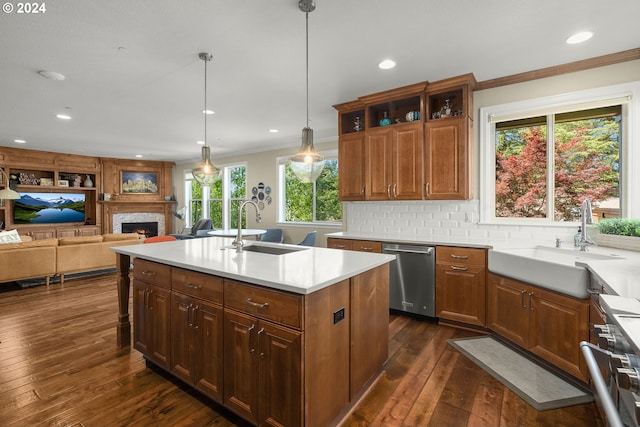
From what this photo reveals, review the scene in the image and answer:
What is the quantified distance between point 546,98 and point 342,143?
2264 millimetres

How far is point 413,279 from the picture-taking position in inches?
133

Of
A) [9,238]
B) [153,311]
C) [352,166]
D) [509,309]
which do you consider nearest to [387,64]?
[352,166]

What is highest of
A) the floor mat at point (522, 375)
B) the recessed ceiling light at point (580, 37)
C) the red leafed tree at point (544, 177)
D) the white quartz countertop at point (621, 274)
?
the recessed ceiling light at point (580, 37)

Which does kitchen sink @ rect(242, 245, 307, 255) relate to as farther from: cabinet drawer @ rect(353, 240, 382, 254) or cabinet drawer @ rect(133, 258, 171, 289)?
cabinet drawer @ rect(353, 240, 382, 254)

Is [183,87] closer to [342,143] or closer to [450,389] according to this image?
[342,143]

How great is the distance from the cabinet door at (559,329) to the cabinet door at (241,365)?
211 cm

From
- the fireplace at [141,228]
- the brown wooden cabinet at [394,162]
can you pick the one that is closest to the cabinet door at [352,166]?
the brown wooden cabinet at [394,162]

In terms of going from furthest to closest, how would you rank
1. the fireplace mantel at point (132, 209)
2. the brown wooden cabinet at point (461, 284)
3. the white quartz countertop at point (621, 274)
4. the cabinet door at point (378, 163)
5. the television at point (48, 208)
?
the fireplace mantel at point (132, 209) < the television at point (48, 208) < the cabinet door at point (378, 163) < the brown wooden cabinet at point (461, 284) < the white quartz countertop at point (621, 274)

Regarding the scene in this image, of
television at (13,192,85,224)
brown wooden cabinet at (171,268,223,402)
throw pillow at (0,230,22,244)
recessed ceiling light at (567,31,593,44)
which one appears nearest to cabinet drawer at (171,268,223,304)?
brown wooden cabinet at (171,268,223,402)

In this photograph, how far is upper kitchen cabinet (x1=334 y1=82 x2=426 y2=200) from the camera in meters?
3.61

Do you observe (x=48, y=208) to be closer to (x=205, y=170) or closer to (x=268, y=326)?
(x=205, y=170)

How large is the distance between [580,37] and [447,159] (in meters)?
1.42

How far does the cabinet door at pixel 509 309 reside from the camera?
2.49 metres

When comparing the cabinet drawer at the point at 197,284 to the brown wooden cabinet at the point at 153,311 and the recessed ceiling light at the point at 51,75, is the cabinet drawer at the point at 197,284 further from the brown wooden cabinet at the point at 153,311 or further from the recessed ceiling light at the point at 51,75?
the recessed ceiling light at the point at 51,75
